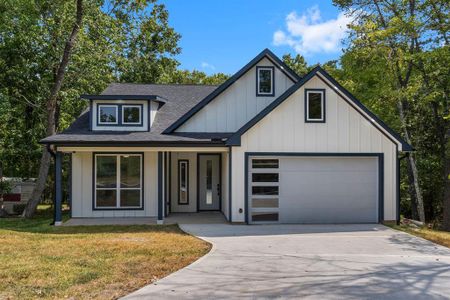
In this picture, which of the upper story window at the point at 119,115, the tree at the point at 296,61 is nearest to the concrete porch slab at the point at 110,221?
the upper story window at the point at 119,115

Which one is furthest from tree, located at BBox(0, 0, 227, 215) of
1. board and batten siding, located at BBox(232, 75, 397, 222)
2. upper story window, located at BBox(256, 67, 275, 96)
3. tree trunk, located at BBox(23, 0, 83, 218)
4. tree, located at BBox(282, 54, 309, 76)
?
tree, located at BBox(282, 54, 309, 76)

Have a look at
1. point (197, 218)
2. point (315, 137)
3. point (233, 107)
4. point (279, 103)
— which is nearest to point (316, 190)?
point (315, 137)

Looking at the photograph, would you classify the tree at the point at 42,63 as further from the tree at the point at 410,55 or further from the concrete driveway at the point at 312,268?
the concrete driveway at the point at 312,268

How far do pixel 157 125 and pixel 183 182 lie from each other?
2748 mm

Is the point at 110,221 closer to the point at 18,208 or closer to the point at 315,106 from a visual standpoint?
the point at 315,106

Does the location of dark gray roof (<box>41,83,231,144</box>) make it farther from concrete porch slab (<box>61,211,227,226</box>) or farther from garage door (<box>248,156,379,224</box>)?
concrete porch slab (<box>61,211,227,226</box>)

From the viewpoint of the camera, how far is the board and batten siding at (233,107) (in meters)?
15.5

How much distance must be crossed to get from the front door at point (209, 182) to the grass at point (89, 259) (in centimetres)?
475

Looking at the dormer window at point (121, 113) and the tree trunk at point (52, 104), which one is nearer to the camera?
the dormer window at point (121, 113)

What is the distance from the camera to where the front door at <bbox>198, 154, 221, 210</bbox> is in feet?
55.5

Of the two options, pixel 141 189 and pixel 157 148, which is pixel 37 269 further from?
pixel 141 189

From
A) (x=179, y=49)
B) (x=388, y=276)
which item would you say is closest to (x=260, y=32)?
(x=179, y=49)

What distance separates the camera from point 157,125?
15.5 m

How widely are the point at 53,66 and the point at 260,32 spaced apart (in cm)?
1035
